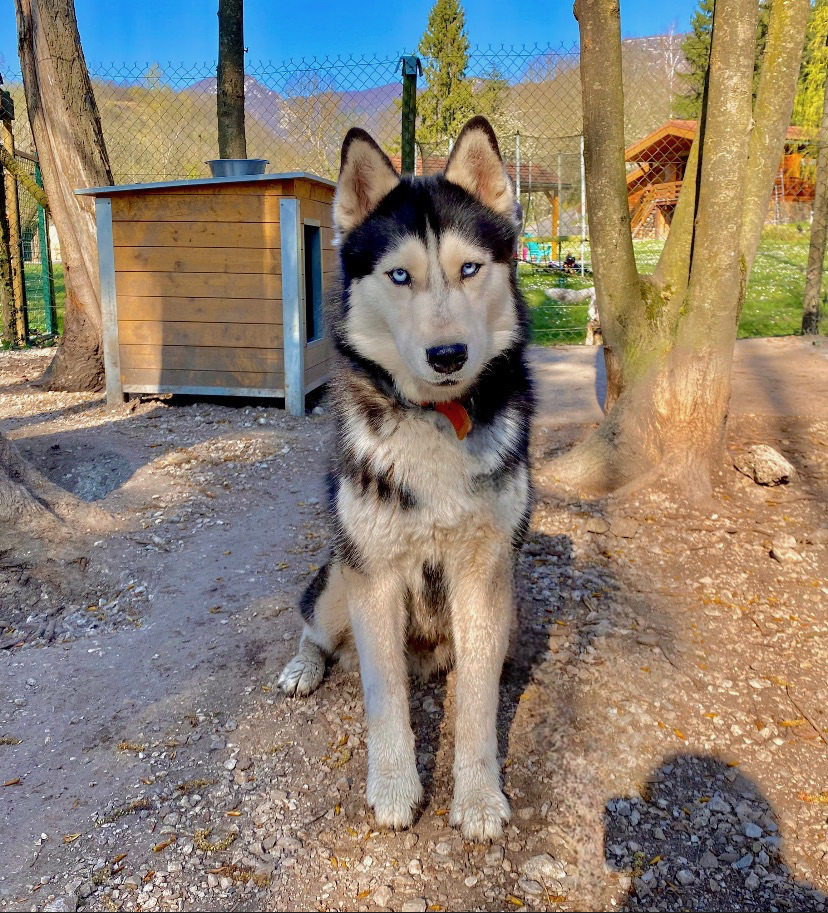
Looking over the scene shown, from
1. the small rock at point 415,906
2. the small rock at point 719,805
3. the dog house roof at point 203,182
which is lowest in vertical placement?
the small rock at point 415,906

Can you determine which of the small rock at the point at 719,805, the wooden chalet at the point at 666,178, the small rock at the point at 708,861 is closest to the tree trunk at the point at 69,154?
the small rock at the point at 719,805

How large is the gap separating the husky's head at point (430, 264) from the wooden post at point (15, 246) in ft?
29.7

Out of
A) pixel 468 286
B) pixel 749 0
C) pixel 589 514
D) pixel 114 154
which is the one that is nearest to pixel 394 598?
pixel 468 286

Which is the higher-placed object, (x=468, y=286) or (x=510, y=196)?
(x=510, y=196)

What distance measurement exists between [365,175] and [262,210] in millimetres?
4669

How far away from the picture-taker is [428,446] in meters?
2.31

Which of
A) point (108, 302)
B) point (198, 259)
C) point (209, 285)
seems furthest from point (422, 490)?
point (108, 302)

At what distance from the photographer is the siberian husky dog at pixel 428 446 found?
7.39ft

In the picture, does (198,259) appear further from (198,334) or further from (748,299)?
(748,299)

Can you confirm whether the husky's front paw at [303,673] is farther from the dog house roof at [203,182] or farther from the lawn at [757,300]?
the dog house roof at [203,182]

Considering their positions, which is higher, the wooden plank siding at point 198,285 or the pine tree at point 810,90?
the pine tree at point 810,90

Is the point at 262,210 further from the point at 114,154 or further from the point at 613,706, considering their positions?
the point at 114,154

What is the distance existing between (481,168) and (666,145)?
26.7 m

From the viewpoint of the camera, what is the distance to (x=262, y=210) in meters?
6.70
